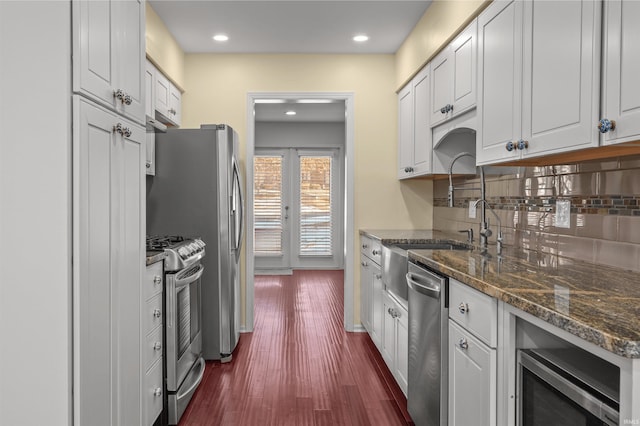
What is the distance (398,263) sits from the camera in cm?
267

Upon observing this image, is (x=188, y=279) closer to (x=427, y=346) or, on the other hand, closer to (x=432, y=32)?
(x=427, y=346)

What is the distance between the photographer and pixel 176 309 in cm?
248

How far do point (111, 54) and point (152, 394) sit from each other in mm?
1588

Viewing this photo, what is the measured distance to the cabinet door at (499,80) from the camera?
6.31 ft

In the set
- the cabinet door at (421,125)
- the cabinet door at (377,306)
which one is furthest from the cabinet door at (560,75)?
the cabinet door at (377,306)

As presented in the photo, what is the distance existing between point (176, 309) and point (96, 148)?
1.25 meters

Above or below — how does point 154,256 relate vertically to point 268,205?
below

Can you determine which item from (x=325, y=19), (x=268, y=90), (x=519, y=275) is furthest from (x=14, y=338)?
(x=268, y=90)

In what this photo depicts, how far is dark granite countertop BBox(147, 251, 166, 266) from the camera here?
6.98 ft

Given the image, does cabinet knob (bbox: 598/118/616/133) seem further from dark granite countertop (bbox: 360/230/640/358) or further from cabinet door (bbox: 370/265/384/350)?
cabinet door (bbox: 370/265/384/350)

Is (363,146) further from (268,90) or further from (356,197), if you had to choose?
(268,90)

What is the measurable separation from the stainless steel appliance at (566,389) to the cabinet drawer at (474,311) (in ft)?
0.38

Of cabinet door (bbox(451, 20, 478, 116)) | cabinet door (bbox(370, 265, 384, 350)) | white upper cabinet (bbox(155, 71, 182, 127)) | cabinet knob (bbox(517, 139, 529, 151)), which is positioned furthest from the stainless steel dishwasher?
white upper cabinet (bbox(155, 71, 182, 127))

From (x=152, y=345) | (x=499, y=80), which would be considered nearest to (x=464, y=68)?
(x=499, y=80)
